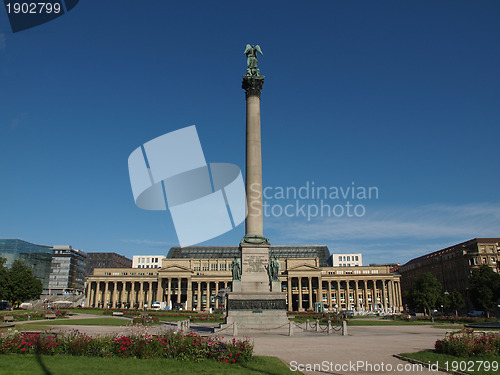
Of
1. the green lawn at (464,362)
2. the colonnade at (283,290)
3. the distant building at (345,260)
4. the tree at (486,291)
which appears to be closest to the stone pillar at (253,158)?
the green lawn at (464,362)

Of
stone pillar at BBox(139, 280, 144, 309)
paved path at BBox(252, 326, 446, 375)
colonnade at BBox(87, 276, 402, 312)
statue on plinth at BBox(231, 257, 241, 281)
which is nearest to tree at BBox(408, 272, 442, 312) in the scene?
colonnade at BBox(87, 276, 402, 312)

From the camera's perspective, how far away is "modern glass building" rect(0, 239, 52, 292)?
173 meters

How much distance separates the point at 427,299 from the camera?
88500 mm

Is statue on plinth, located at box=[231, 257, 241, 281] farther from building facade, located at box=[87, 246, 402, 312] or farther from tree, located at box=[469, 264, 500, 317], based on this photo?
building facade, located at box=[87, 246, 402, 312]

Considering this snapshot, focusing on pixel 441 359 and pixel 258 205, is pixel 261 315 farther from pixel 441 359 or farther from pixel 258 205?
pixel 441 359

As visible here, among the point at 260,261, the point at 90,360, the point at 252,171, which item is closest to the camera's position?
the point at 90,360

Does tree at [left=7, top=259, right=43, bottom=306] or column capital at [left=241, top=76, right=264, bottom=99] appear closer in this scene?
column capital at [left=241, top=76, right=264, bottom=99]

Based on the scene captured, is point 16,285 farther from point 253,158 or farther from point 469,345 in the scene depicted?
point 469,345

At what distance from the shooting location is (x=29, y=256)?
176 m

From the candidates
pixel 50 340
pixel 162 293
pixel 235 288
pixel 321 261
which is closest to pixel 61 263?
pixel 162 293

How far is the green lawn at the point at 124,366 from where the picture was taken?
50.1 feet

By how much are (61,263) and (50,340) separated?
645 ft

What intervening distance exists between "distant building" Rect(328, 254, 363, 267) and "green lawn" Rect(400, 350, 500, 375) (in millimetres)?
177906

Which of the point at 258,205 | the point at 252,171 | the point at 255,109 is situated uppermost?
the point at 255,109
